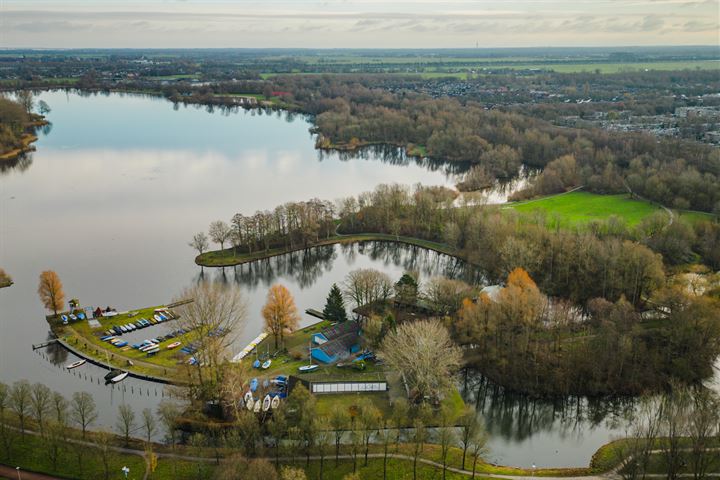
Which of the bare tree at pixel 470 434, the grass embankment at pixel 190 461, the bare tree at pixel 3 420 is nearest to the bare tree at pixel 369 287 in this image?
the bare tree at pixel 470 434

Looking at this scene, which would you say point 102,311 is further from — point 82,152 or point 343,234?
point 82,152

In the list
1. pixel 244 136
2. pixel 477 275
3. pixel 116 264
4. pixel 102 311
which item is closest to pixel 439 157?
pixel 244 136

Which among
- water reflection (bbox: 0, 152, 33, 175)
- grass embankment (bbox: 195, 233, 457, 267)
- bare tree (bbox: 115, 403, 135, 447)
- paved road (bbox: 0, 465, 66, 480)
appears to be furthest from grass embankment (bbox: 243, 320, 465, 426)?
water reflection (bbox: 0, 152, 33, 175)

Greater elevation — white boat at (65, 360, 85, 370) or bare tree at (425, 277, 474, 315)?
bare tree at (425, 277, 474, 315)

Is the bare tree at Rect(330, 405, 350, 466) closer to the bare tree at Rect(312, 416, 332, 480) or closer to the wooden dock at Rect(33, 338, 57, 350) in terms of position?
the bare tree at Rect(312, 416, 332, 480)

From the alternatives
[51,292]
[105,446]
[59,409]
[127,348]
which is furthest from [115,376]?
[51,292]

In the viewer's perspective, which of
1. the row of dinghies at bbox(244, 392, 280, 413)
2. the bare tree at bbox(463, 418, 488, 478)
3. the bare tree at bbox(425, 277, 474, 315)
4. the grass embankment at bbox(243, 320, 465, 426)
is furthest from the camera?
the bare tree at bbox(425, 277, 474, 315)

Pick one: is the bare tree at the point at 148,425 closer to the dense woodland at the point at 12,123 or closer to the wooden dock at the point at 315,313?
the wooden dock at the point at 315,313
